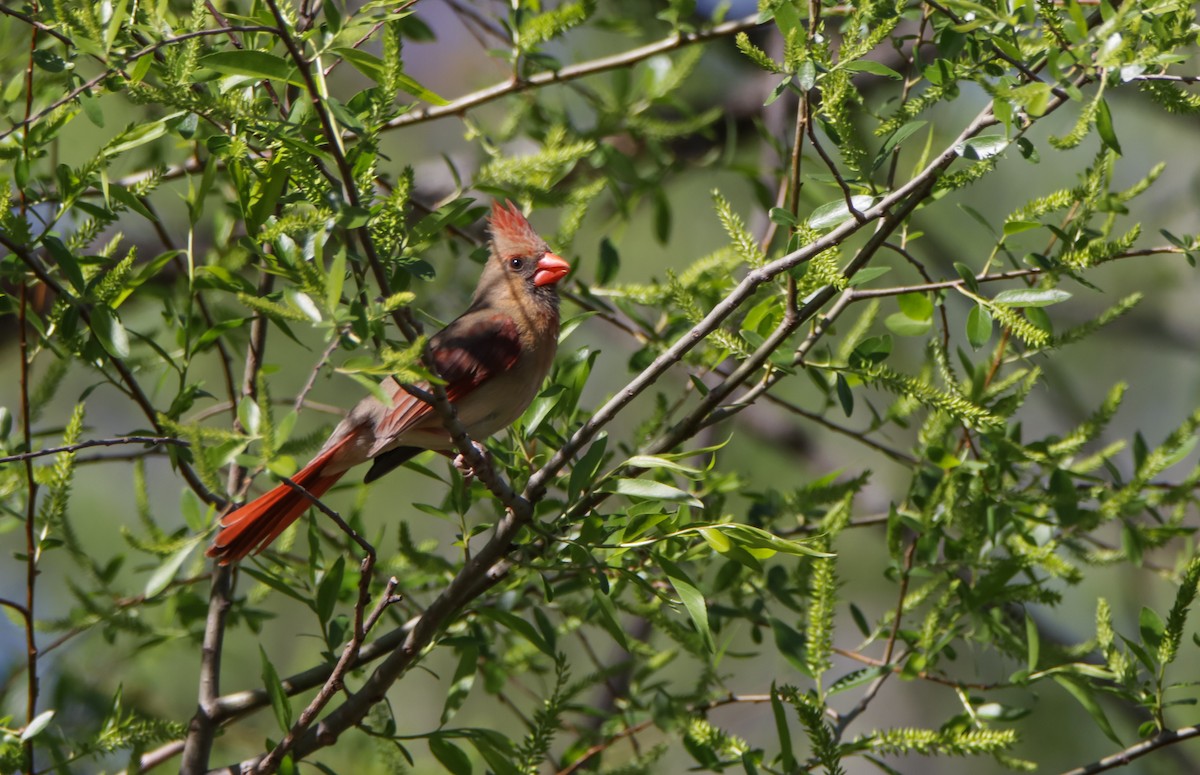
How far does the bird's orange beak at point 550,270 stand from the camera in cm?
326

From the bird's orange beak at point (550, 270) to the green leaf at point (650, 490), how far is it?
121cm

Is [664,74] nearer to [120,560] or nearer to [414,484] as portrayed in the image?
[120,560]

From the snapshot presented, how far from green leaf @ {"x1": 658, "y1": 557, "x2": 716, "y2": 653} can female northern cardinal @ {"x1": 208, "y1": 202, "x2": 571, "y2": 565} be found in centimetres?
87

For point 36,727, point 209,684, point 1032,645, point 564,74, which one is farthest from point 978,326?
point 36,727

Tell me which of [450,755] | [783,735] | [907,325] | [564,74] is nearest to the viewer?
[783,735]

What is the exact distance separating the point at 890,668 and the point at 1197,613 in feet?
14.8

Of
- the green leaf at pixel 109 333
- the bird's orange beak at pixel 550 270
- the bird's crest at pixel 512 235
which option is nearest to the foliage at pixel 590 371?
the green leaf at pixel 109 333

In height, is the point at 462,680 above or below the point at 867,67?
below

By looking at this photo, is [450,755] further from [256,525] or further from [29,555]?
[29,555]

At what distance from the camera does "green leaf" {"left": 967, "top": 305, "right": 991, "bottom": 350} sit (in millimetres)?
2154

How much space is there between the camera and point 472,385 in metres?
3.16

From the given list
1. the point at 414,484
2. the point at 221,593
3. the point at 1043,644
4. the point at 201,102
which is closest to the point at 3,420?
the point at 221,593

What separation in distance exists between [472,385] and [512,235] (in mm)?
566

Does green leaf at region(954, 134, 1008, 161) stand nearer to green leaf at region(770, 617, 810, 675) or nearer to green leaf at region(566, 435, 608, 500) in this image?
green leaf at region(566, 435, 608, 500)
